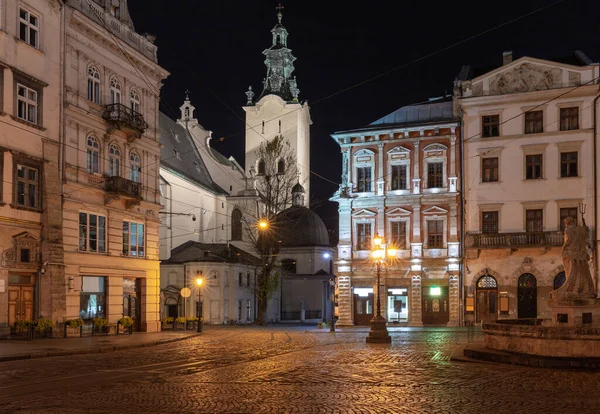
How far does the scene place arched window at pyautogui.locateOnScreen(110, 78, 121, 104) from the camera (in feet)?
128

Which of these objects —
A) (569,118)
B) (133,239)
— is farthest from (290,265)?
(133,239)

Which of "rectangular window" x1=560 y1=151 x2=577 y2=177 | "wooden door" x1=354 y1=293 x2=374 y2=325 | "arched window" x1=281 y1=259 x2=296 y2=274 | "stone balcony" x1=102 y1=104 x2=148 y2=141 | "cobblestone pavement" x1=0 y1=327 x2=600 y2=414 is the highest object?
"stone balcony" x1=102 y1=104 x2=148 y2=141

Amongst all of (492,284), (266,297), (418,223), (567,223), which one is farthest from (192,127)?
(567,223)

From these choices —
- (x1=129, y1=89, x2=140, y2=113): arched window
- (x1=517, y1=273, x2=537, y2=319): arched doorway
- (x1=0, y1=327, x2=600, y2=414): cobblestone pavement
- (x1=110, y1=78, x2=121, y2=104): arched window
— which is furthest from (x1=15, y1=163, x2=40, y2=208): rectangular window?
(x1=517, y1=273, x2=537, y2=319): arched doorway

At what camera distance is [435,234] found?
50.7m

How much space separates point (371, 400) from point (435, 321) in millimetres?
37282

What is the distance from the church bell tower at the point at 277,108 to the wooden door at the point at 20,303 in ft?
161

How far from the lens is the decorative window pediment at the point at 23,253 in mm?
30891

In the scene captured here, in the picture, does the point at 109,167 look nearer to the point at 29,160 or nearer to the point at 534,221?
the point at 29,160

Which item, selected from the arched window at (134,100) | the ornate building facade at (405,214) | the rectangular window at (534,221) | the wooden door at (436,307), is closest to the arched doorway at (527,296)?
the rectangular window at (534,221)

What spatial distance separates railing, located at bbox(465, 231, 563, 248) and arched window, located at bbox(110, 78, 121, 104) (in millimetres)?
22471

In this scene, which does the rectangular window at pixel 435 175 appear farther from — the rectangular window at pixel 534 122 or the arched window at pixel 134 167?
the arched window at pixel 134 167

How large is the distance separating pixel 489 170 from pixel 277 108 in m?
37.3

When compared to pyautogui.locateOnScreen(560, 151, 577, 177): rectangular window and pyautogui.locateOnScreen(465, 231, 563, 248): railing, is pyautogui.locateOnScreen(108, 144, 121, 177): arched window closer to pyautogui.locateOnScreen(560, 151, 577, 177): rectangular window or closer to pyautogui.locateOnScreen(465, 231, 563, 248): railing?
pyautogui.locateOnScreen(465, 231, 563, 248): railing
